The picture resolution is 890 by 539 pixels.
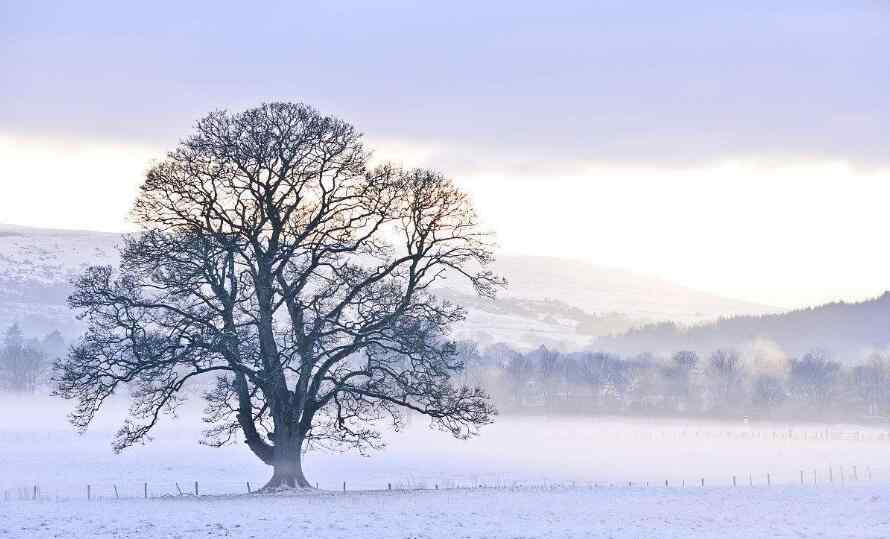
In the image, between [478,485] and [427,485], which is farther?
[427,485]

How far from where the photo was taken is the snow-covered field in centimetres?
3978

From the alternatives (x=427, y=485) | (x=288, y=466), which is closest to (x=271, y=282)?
(x=288, y=466)

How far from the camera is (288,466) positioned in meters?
51.8

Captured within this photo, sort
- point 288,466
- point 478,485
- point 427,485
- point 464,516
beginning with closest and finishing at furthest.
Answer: point 464,516
point 288,466
point 478,485
point 427,485

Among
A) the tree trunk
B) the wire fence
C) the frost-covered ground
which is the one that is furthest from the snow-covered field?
the tree trunk

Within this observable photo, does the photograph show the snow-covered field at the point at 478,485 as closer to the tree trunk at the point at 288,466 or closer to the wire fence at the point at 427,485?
the wire fence at the point at 427,485

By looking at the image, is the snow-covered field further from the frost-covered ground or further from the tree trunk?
the tree trunk

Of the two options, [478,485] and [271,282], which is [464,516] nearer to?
[271,282]

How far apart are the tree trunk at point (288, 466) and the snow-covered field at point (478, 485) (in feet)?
7.22

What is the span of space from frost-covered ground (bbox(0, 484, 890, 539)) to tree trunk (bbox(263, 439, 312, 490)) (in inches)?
119

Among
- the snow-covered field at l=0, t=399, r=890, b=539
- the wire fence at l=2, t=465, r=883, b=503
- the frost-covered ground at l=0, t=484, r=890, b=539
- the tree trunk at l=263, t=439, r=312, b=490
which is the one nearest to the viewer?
the frost-covered ground at l=0, t=484, r=890, b=539

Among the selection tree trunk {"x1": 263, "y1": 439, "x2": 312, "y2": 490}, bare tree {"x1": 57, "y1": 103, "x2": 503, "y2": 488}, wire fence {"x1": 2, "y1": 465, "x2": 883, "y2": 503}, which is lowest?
wire fence {"x1": 2, "y1": 465, "x2": 883, "y2": 503}

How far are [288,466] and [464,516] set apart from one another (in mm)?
12140

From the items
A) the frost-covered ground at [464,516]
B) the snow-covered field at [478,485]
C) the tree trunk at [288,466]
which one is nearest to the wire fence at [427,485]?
the snow-covered field at [478,485]
